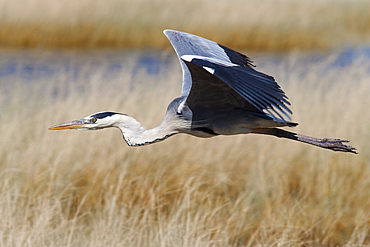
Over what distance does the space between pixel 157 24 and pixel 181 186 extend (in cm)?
759

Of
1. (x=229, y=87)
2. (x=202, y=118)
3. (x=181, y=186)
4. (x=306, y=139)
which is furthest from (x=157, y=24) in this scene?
(x=229, y=87)

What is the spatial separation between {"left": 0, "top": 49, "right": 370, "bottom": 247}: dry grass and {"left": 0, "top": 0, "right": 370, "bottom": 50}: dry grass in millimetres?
5810

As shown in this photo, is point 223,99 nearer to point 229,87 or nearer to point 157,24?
point 229,87

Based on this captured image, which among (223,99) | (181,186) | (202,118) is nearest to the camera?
(223,99)

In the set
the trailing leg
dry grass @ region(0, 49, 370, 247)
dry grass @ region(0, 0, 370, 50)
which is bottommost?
dry grass @ region(0, 49, 370, 247)

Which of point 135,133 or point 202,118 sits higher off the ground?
point 202,118

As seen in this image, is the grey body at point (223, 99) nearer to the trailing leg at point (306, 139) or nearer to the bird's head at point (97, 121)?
the trailing leg at point (306, 139)

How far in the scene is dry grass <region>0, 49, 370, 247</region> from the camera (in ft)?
15.6

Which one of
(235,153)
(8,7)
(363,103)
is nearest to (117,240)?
(235,153)

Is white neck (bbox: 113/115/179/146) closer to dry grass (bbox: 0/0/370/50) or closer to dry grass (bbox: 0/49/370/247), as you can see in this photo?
dry grass (bbox: 0/49/370/247)

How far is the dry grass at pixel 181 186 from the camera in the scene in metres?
4.74

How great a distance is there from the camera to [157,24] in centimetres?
1254

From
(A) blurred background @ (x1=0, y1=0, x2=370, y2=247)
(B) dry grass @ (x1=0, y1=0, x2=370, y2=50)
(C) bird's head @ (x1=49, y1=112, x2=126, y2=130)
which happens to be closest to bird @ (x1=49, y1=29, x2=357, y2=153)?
(C) bird's head @ (x1=49, y1=112, x2=126, y2=130)

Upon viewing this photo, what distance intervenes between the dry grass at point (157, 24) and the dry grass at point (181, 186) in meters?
5.81
